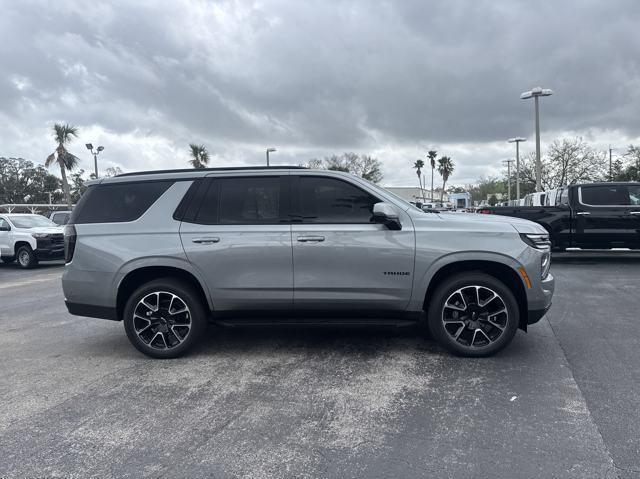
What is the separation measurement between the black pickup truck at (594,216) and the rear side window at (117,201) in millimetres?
8846

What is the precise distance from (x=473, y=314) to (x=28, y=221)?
15487 millimetres

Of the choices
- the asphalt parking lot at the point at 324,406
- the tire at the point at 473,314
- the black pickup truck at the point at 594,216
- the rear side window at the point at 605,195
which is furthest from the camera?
the rear side window at the point at 605,195

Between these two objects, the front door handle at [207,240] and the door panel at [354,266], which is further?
the front door handle at [207,240]

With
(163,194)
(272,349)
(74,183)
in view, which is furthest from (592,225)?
(74,183)

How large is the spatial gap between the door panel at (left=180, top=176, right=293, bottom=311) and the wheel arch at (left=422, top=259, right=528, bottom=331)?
141 centimetres

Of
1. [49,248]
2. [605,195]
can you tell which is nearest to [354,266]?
[605,195]

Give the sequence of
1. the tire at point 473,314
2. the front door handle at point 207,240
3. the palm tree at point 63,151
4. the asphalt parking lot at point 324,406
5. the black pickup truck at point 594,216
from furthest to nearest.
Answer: the palm tree at point 63,151, the black pickup truck at point 594,216, the front door handle at point 207,240, the tire at point 473,314, the asphalt parking lot at point 324,406

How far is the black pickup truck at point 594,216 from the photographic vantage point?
422 inches

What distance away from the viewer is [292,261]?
14.9ft

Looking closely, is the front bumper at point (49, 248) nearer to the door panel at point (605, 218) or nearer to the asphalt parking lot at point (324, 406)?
the asphalt parking lot at point (324, 406)

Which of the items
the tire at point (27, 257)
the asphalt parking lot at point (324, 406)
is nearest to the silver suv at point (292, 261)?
the asphalt parking lot at point (324, 406)

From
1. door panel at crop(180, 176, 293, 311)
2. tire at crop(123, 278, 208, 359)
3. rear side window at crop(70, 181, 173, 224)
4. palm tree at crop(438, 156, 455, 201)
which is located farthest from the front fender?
palm tree at crop(438, 156, 455, 201)

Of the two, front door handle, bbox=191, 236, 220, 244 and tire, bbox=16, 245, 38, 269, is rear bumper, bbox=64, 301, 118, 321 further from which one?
tire, bbox=16, 245, 38, 269

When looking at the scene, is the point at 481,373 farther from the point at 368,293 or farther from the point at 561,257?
the point at 561,257
